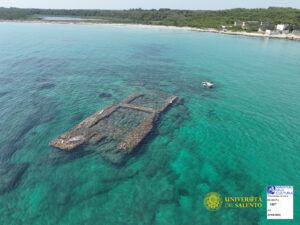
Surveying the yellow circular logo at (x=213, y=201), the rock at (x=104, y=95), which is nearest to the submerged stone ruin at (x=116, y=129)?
the rock at (x=104, y=95)

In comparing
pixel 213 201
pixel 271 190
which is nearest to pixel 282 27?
pixel 271 190

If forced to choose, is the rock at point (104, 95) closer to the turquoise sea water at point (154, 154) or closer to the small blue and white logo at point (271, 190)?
the turquoise sea water at point (154, 154)

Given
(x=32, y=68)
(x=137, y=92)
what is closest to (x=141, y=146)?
(x=137, y=92)

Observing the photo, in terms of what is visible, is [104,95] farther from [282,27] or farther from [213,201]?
[282,27]

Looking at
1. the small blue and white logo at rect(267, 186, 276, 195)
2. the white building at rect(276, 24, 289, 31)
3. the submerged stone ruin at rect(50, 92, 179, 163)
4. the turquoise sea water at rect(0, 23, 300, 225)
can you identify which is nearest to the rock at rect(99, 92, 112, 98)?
the turquoise sea water at rect(0, 23, 300, 225)

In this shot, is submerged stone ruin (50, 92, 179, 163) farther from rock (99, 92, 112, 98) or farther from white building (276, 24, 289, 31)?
white building (276, 24, 289, 31)

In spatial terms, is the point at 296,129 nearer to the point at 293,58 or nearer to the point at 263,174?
the point at 263,174
